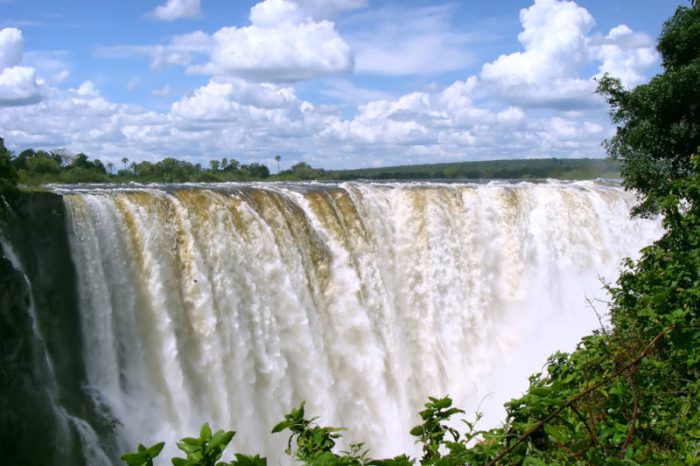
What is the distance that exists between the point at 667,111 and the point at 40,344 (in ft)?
34.4

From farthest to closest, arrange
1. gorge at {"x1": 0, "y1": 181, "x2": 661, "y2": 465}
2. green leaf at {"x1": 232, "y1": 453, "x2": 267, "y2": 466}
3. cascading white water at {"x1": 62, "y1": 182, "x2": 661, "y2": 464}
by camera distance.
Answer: cascading white water at {"x1": 62, "y1": 182, "x2": 661, "y2": 464}, gorge at {"x1": 0, "y1": 181, "x2": 661, "y2": 465}, green leaf at {"x1": 232, "y1": 453, "x2": 267, "y2": 466}

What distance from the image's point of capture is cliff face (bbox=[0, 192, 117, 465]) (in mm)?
9008

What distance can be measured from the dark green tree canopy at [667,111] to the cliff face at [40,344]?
8.93m

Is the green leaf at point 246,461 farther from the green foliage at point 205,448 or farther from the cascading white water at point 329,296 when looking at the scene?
the cascading white water at point 329,296

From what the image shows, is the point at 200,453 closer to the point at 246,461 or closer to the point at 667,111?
the point at 246,461

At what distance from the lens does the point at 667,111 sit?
12.2 metres

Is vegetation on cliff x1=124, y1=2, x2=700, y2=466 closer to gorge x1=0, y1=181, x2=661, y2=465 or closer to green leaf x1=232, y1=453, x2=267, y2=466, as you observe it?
green leaf x1=232, y1=453, x2=267, y2=466

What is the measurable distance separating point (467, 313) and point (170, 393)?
807 cm

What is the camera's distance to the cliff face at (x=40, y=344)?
355 inches

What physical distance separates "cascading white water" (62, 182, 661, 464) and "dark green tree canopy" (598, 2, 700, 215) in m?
3.02

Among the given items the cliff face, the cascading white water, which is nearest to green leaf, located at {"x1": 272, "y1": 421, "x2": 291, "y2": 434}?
the cascading white water

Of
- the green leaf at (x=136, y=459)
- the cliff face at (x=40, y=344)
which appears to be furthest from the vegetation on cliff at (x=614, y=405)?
the cliff face at (x=40, y=344)

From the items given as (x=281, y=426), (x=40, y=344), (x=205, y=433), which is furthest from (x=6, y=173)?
(x=205, y=433)

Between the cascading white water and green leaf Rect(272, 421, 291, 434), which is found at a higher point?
green leaf Rect(272, 421, 291, 434)
